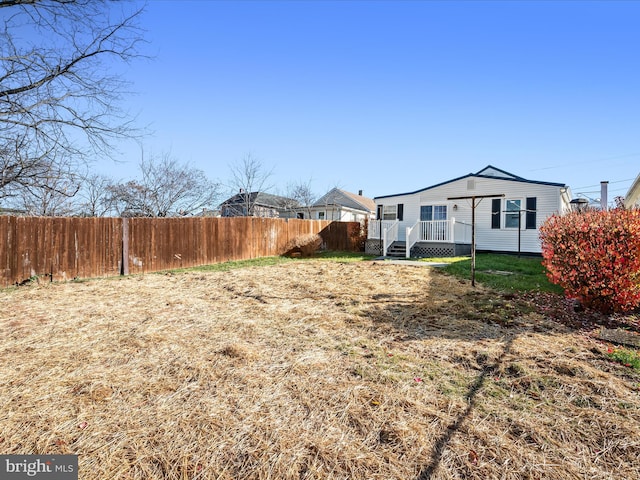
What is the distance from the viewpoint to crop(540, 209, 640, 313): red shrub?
452 cm

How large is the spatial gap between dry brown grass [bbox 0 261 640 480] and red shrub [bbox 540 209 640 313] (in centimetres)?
105

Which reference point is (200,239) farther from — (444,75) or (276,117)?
(444,75)

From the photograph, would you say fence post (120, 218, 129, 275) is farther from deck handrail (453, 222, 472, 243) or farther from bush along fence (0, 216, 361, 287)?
deck handrail (453, 222, 472, 243)

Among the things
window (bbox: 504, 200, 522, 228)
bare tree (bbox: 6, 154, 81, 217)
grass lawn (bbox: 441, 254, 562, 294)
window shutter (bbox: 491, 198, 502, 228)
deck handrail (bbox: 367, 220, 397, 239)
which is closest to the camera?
grass lawn (bbox: 441, 254, 562, 294)

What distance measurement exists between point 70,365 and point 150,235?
7.71m

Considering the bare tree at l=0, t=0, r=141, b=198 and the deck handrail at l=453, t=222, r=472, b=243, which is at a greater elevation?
the bare tree at l=0, t=0, r=141, b=198

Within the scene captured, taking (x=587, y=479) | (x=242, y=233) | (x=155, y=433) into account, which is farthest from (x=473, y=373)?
(x=242, y=233)

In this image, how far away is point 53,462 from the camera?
5.90ft

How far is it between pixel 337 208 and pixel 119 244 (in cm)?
2128

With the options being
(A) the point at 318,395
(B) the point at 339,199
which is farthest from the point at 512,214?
(B) the point at 339,199

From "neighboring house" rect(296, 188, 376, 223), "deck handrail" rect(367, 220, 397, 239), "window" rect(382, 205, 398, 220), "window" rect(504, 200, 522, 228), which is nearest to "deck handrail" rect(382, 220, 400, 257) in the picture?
"deck handrail" rect(367, 220, 397, 239)

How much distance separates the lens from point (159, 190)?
57.1 feet

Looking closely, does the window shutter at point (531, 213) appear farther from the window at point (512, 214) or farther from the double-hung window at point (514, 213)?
the window at point (512, 214)

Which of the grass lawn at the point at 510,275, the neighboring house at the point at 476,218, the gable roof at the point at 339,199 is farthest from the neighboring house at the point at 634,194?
the gable roof at the point at 339,199
